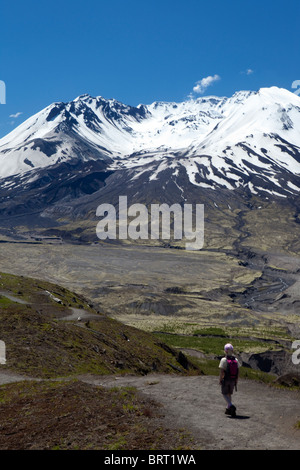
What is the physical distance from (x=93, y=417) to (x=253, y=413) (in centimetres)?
520

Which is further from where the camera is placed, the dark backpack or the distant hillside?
the distant hillside

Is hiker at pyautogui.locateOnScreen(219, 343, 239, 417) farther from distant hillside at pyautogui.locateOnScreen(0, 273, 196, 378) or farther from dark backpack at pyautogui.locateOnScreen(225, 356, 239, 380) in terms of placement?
distant hillside at pyautogui.locateOnScreen(0, 273, 196, 378)

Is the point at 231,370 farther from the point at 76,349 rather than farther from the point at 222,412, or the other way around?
the point at 76,349

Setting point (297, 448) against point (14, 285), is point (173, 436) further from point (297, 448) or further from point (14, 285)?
point (14, 285)

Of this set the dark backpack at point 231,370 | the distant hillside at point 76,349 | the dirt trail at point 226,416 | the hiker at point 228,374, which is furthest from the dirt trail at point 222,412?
the distant hillside at point 76,349

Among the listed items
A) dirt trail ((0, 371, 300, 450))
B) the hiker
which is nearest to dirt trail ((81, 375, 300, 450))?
dirt trail ((0, 371, 300, 450))

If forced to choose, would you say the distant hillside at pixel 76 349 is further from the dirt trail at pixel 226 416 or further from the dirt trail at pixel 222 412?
the dirt trail at pixel 226 416

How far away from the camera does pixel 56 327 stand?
1216 inches

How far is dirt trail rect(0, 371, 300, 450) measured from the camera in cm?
1200

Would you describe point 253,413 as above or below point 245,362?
above

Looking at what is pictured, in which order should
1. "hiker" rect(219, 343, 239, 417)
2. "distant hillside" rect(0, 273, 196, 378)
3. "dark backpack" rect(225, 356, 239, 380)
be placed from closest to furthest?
"hiker" rect(219, 343, 239, 417) < "dark backpack" rect(225, 356, 239, 380) < "distant hillside" rect(0, 273, 196, 378)

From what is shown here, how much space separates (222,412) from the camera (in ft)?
48.5

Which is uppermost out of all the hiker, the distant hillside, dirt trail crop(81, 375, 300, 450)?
the hiker
